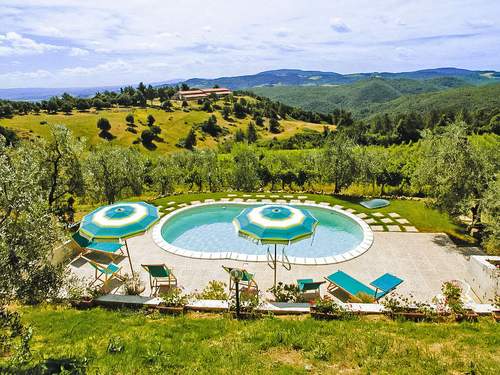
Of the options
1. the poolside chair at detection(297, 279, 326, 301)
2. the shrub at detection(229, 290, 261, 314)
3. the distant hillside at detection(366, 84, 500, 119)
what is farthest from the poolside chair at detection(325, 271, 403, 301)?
the distant hillside at detection(366, 84, 500, 119)

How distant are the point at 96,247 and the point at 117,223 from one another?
498 centimetres

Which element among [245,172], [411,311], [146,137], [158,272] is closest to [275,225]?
[158,272]

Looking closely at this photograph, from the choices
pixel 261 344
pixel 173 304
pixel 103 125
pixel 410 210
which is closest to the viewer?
pixel 261 344

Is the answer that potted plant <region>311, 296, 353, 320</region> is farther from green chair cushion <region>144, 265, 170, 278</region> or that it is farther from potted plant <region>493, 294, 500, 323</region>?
green chair cushion <region>144, 265, 170, 278</region>

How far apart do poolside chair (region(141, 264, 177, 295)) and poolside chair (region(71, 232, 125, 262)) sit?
304cm

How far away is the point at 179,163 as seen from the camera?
38.1 meters

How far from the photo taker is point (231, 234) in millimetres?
21547

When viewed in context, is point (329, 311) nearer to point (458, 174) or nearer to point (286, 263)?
point (286, 263)

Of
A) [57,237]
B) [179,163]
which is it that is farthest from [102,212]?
[179,163]

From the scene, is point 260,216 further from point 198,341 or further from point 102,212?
point 102,212

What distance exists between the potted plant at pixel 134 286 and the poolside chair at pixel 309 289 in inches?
258

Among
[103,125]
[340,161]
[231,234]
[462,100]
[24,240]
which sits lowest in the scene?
[231,234]

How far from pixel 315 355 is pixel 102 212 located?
10063 mm

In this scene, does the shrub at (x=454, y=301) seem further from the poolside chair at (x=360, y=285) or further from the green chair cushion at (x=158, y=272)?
the green chair cushion at (x=158, y=272)
